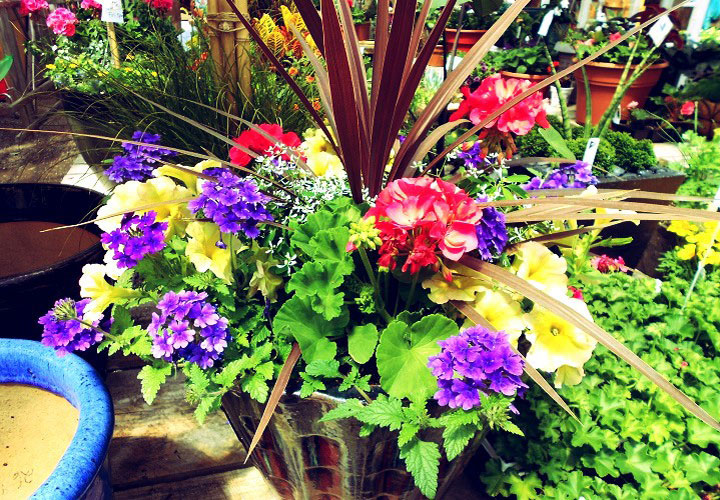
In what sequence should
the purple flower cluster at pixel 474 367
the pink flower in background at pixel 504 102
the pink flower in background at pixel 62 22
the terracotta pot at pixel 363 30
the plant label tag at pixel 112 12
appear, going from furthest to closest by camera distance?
the terracotta pot at pixel 363 30
the pink flower in background at pixel 62 22
the plant label tag at pixel 112 12
the pink flower in background at pixel 504 102
the purple flower cluster at pixel 474 367

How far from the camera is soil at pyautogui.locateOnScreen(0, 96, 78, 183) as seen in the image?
8.47 feet

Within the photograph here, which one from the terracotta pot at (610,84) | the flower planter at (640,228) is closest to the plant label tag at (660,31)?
the flower planter at (640,228)

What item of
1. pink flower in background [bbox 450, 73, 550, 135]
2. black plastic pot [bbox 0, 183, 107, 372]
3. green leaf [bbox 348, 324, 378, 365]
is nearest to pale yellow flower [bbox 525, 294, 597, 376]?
green leaf [bbox 348, 324, 378, 365]

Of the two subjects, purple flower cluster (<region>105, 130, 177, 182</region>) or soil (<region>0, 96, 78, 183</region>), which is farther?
soil (<region>0, 96, 78, 183</region>)

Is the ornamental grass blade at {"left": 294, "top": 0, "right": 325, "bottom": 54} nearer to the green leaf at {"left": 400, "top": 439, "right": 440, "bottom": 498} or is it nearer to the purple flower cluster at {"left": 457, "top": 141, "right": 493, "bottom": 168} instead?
the purple flower cluster at {"left": 457, "top": 141, "right": 493, "bottom": 168}

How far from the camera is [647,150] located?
2.28 meters

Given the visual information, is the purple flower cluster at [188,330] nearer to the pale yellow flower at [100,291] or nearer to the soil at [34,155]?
the pale yellow flower at [100,291]

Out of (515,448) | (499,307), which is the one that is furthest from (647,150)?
(499,307)

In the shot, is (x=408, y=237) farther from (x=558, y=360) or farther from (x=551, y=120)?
(x=551, y=120)

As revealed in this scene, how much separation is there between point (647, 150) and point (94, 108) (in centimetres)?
211

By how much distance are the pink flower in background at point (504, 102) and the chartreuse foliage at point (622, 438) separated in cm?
38

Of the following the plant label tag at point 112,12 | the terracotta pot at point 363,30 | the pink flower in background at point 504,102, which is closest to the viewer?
the pink flower in background at point 504,102

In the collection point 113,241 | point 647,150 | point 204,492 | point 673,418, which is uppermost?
point 113,241

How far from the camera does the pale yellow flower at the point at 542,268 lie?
2.85 ft
